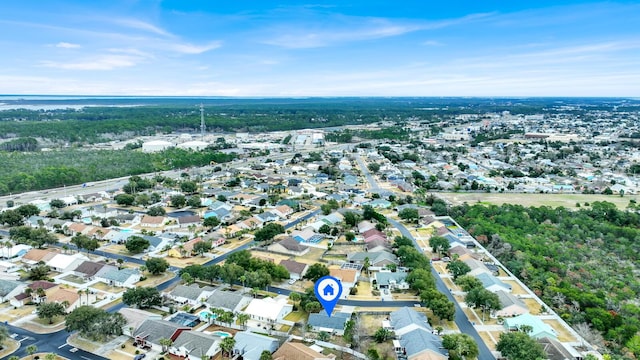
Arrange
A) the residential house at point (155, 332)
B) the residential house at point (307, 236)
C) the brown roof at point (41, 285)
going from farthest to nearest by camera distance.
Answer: the residential house at point (307, 236), the brown roof at point (41, 285), the residential house at point (155, 332)

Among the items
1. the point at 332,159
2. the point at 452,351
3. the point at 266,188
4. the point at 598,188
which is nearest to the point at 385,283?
the point at 452,351

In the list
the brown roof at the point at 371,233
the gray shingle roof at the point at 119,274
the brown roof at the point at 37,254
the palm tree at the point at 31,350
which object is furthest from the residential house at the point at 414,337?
the brown roof at the point at 37,254

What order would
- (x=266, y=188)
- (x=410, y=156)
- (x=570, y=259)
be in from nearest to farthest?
(x=570, y=259) → (x=266, y=188) → (x=410, y=156)

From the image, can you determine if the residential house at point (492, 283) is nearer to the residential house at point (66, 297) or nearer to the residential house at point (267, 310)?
the residential house at point (267, 310)

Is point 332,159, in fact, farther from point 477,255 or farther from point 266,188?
point 477,255

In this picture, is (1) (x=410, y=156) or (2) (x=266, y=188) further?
(1) (x=410, y=156)

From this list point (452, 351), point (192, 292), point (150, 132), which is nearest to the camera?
point (452, 351)

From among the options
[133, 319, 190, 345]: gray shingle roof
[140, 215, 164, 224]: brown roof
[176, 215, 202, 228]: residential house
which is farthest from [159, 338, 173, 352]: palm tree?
[140, 215, 164, 224]: brown roof

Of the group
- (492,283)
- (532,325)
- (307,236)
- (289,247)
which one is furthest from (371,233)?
(532,325)
